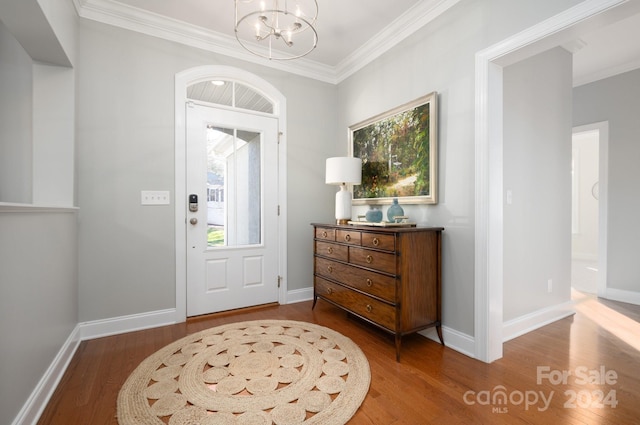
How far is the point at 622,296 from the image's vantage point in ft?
11.3

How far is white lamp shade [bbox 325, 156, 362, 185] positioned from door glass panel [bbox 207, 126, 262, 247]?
85 cm

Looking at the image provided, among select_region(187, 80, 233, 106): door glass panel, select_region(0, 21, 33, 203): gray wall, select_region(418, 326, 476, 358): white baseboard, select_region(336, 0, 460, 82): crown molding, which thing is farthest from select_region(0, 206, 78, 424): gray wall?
select_region(336, 0, 460, 82): crown molding

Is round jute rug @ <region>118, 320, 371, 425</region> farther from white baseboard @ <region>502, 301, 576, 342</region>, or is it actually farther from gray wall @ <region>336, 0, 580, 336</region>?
white baseboard @ <region>502, 301, 576, 342</region>

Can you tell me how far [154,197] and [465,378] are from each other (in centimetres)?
281

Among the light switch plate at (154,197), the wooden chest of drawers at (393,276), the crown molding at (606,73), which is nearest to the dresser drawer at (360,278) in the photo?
the wooden chest of drawers at (393,276)

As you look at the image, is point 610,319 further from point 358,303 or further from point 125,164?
point 125,164

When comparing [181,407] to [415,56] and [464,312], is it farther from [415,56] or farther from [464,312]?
[415,56]

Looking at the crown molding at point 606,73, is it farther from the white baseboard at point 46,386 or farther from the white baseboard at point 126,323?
the white baseboard at point 46,386

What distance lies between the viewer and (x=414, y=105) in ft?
8.42

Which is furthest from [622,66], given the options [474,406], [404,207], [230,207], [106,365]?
[106,365]

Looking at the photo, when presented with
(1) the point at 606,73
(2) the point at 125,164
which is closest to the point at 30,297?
(2) the point at 125,164

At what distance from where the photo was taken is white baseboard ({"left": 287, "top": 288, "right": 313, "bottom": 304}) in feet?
11.1

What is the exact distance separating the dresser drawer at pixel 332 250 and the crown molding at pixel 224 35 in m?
1.99

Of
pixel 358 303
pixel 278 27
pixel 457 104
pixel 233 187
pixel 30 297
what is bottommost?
pixel 358 303
